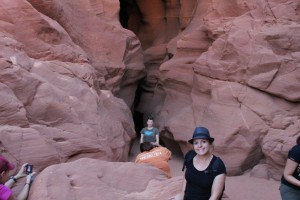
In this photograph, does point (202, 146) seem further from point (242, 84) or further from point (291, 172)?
point (242, 84)

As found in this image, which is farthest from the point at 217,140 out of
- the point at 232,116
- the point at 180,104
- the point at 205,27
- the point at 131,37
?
the point at 131,37

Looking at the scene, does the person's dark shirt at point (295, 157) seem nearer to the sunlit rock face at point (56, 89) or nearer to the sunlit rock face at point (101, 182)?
Result: the sunlit rock face at point (101, 182)

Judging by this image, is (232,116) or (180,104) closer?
(232,116)

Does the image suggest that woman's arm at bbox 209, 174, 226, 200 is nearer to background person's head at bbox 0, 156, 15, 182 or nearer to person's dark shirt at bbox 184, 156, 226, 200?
person's dark shirt at bbox 184, 156, 226, 200

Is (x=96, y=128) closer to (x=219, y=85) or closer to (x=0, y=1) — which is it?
(x=0, y=1)

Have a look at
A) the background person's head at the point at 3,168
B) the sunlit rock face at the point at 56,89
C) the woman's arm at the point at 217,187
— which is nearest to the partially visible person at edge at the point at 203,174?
the woman's arm at the point at 217,187

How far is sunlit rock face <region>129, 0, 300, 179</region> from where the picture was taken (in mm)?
8844

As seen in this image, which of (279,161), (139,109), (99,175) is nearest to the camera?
(99,175)

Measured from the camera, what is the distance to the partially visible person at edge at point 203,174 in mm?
2885

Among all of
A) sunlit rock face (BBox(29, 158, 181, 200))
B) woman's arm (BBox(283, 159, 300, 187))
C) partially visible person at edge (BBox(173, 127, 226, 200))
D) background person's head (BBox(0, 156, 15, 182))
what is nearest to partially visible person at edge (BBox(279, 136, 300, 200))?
woman's arm (BBox(283, 159, 300, 187))

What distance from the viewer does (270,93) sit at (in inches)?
364

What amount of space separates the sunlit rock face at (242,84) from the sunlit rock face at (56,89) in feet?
6.78

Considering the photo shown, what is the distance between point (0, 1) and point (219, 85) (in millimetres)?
5572

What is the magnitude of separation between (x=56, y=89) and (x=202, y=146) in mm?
4695
